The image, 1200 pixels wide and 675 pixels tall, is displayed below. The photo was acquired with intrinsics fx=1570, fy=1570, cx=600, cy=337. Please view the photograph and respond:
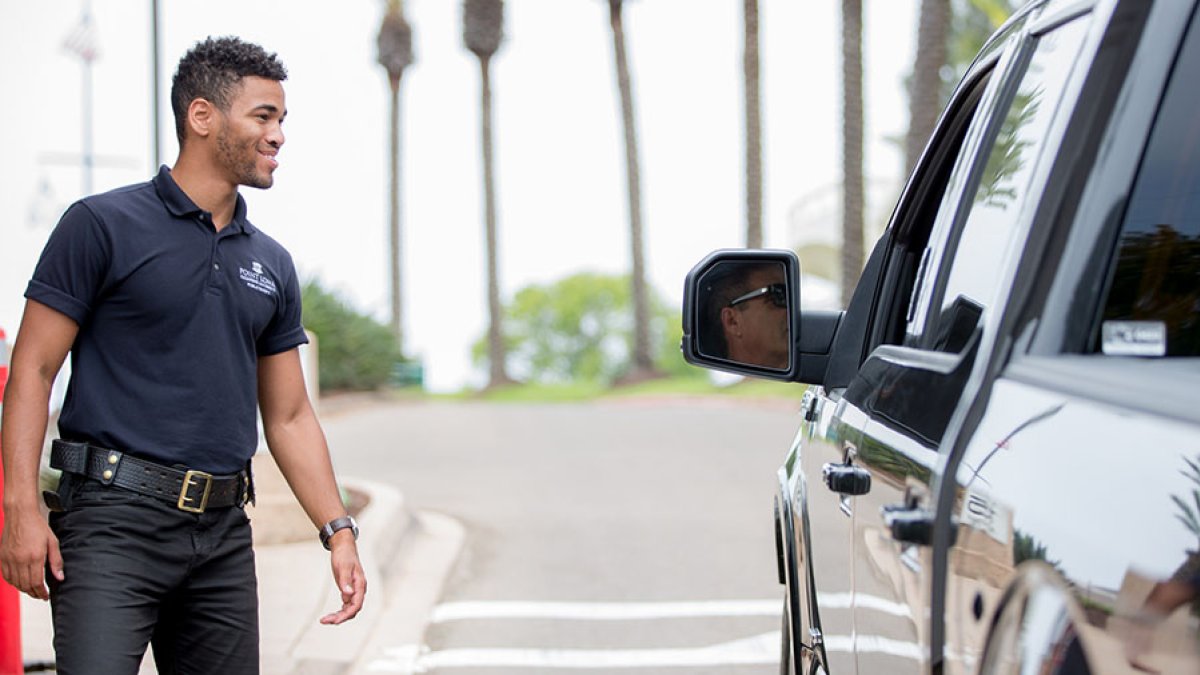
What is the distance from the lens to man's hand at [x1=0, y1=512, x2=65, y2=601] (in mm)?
3430

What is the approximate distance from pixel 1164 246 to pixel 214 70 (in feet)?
8.12

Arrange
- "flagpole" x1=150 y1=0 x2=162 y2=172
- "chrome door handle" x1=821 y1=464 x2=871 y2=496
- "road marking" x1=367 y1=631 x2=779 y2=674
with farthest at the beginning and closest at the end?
"flagpole" x1=150 y1=0 x2=162 y2=172 < "road marking" x1=367 y1=631 x2=779 y2=674 < "chrome door handle" x1=821 y1=464 x2=871 y2=496

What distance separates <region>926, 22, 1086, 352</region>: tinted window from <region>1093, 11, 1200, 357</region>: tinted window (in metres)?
0.15

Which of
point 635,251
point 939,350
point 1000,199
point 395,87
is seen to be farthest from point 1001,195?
point 395,87

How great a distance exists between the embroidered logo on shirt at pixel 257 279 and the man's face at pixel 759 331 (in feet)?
3.88

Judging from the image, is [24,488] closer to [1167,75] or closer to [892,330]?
[892,330]

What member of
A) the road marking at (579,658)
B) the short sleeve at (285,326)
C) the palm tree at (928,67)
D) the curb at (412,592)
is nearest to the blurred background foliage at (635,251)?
the palm tree at (928,67)

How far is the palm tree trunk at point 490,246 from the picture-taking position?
36.7 m

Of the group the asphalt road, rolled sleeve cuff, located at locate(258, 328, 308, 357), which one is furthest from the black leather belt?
the asphalt road

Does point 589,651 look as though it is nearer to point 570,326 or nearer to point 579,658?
point 579,658

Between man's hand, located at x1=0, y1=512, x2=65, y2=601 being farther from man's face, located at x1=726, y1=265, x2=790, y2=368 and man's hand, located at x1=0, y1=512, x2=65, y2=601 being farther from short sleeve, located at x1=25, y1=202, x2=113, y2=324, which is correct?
man's face, located at x1=726, y1=265, x2=790, y2=368

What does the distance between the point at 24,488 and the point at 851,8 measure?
23950 millimetres

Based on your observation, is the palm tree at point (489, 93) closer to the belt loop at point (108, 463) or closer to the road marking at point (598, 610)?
the road marking at point (598, 610)

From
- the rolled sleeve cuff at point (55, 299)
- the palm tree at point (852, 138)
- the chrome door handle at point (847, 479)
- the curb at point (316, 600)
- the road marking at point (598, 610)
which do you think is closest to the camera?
the chrome door handle at point (847, 479)
